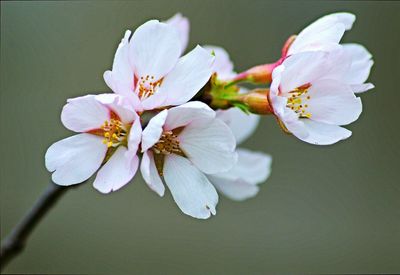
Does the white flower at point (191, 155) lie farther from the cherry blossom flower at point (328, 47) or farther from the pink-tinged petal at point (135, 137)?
the cherry blossom flower at point (328, 47)

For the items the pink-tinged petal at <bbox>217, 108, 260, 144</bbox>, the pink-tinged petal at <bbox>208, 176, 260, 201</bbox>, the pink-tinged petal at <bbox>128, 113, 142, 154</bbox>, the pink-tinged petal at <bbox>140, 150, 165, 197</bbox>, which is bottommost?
the pink-tinged petal at <bbox>208, 176, 260, 201</bbox>

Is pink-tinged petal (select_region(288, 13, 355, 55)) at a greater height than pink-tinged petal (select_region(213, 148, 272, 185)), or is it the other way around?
pink-tinged petal (select_region(288, 13, 355, 55))

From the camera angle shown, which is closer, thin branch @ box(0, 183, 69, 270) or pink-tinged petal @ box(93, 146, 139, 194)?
pink-tinged petal @ box(93, 146, 139, 194)

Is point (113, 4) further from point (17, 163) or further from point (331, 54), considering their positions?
point (331, 54)

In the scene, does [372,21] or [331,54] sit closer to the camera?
[331,54]

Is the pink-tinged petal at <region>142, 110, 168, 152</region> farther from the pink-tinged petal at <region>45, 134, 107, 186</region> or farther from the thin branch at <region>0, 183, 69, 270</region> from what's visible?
the thin branch at <region>0, 183, 69, 270</region>

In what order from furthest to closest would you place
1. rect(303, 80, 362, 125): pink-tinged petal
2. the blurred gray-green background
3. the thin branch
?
the blurred gray-green background → the thin branch → rect(303, 80, 362, 125): pink-tinged petal

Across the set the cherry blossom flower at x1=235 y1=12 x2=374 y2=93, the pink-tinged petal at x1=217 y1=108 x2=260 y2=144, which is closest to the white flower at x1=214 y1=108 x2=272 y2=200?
the pink-tinged petal at x1=217 y1=108 x2=260 y2=144

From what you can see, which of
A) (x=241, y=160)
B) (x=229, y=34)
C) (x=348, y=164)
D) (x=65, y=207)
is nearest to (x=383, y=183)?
(x=348, y=164)
